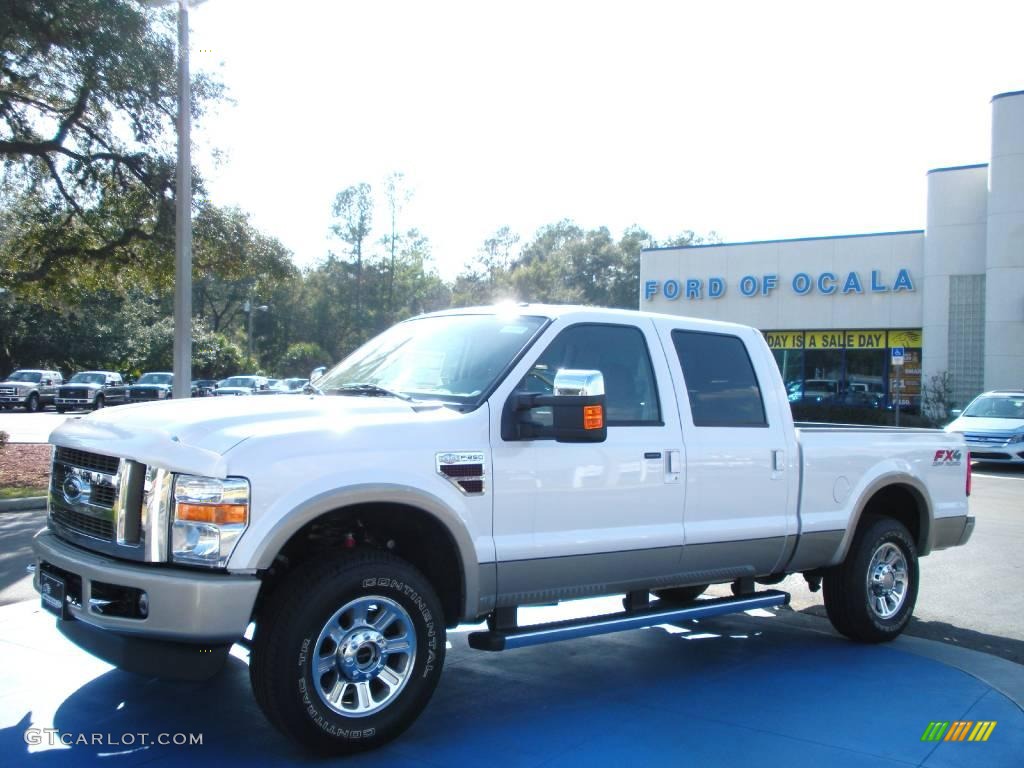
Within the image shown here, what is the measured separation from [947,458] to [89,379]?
37.7 meters

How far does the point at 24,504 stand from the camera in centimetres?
1193

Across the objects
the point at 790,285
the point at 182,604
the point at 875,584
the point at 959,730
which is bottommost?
the point at 959,730

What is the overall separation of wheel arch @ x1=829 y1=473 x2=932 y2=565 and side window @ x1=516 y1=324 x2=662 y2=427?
1.88m

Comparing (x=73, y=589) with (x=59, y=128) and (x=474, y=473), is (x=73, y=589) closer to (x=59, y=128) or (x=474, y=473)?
(x=474, y=473)

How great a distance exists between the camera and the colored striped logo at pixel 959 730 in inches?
190

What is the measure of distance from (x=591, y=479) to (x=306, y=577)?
1.59m

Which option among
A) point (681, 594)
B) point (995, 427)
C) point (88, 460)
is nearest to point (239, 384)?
point (995, 427)

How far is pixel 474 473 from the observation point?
4.64 metres

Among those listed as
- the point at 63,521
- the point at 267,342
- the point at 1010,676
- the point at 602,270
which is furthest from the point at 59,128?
the point at 602,270

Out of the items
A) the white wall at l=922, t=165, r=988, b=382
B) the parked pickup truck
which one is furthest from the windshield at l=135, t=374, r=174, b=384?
the parked pickup truck

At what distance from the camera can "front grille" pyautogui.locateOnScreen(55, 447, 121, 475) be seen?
4.32 m

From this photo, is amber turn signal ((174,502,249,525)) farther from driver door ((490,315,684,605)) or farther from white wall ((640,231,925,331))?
white wall ((640,231,925,331))

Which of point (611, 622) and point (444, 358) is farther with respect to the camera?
point (444, 358)

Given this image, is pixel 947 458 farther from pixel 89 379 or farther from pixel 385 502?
pixel 89 379
